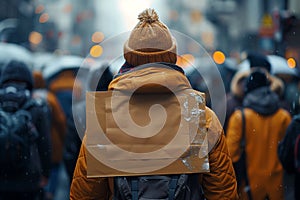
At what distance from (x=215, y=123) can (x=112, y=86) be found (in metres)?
0.69

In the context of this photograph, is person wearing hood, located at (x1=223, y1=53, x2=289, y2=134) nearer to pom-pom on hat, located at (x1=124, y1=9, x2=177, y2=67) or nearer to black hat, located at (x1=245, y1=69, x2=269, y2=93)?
black hat, located at (x1=245, y1=69, x2=269, y2=93)

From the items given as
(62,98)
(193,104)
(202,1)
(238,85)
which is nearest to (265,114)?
(238,85)

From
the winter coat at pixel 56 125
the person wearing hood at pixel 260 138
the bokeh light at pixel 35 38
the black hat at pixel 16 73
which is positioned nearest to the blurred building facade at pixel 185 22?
the bokeh light at pixel 35 38

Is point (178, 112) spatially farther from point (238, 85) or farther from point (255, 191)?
point (238, 85)

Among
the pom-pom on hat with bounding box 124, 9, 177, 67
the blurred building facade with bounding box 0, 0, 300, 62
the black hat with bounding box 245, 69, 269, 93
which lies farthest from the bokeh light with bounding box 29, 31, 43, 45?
the pom-pom on hat with bounding box 124, 9, 177, 67

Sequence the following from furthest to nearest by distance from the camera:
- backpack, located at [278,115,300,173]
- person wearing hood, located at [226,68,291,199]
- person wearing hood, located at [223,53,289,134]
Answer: person wearing hood, located at [223,53,289,134] → person wearing hood, located at [226,68,291,199] → backpack, located at [278,115,300,173]

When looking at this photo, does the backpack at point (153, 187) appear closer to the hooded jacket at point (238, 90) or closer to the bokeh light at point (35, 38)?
the hooded jacket at point (238, 90)

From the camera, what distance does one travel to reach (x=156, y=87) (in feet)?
14.0

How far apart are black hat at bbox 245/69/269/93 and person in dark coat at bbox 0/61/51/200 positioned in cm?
226

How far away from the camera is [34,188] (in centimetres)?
767

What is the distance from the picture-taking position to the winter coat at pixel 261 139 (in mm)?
7555

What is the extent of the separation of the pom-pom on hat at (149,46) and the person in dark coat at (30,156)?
3002mm

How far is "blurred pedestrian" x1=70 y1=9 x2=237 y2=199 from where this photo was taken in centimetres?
432

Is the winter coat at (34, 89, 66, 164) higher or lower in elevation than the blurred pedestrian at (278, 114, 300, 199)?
higher
